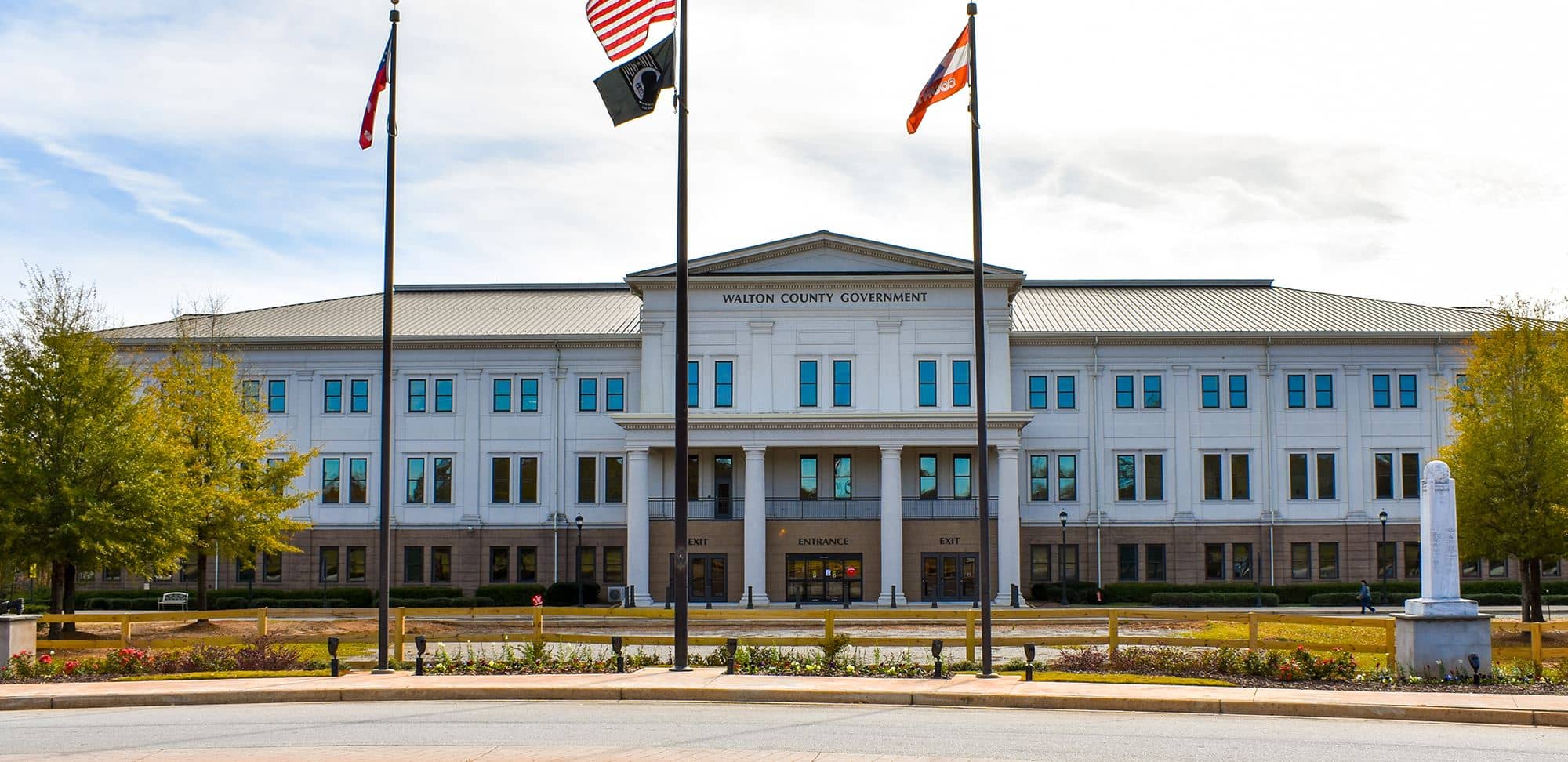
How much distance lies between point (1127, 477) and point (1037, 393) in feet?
17.0

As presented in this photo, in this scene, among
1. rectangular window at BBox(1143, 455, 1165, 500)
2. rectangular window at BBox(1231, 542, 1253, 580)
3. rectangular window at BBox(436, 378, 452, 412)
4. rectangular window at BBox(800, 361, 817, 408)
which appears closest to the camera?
rectangular window at BBox(800, 361, 817, 408)

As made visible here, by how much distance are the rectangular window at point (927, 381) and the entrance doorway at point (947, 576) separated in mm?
6100

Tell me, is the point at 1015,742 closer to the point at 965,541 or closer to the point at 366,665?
the point at 366,665

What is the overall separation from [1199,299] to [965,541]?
18944mm

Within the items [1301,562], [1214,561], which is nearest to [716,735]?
[1214,561]

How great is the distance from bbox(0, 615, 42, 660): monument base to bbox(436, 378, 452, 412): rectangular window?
35.4 metres

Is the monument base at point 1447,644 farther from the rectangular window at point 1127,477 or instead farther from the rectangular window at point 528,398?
the rectangular window at point 528,398

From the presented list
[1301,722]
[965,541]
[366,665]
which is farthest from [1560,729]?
[965,541]

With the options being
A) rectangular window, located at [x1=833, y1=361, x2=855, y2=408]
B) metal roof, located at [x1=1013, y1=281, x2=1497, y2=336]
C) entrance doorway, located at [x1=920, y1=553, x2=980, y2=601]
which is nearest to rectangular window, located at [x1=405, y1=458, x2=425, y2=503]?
rectangular window, located at [x1=833, y1=361, x2=855, y2=408]

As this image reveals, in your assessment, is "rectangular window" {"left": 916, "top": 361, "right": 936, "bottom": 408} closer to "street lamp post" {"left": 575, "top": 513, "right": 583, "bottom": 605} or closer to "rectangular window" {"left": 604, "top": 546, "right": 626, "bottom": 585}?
"rectangular window" {"left": 604, "top": 546, "right": 626, "bottom": 585}

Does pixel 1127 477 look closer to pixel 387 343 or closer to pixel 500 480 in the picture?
pixel 500 480

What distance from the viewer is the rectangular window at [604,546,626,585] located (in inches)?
2327

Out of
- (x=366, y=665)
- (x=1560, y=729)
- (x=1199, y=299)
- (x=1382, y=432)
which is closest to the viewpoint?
(x=1560, y=729)

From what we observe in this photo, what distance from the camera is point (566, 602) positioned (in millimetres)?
55906
